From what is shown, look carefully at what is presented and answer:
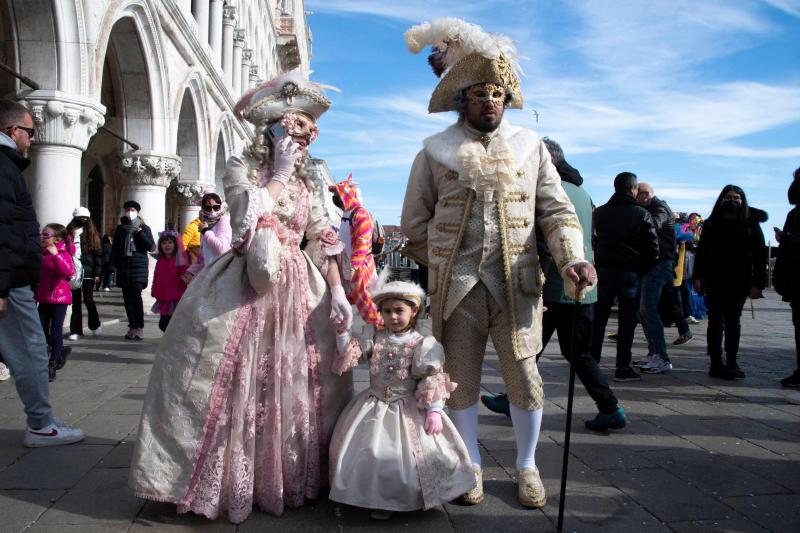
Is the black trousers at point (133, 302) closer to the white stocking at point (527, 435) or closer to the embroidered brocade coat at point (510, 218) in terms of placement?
the embroidered brocade coat at point (510, 218)

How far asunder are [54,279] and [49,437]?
98.8 inches

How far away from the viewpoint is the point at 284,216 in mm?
3014

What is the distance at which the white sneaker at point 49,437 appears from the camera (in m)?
3.75

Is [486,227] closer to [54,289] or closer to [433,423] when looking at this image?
[433,423]

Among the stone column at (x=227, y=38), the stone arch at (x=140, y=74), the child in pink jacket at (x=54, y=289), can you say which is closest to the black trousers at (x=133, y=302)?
the child in pink jacket at (x=54, y=289)

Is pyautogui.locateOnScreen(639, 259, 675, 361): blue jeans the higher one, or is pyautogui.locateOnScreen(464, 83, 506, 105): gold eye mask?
pyautogui.locateOnScreen(464, 83, 506, 105): gold eye mask

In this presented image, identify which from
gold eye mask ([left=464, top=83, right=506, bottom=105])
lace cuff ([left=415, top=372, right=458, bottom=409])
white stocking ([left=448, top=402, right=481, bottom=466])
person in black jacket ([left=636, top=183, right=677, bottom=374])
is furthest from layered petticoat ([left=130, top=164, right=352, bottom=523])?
person in black jacket ([left=636, top=183, right=677, bottom=374])

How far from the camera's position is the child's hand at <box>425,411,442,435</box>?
282cm

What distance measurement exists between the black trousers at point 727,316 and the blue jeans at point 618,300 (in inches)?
38.6

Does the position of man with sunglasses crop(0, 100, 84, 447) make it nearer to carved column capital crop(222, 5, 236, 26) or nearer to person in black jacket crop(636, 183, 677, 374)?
person in black jacket crop(636, 183, 677, 374)

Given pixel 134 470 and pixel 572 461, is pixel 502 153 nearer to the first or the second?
pixel 572 461

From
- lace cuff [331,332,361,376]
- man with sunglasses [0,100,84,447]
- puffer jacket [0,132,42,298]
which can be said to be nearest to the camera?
lace cuff [331,332,361,376]

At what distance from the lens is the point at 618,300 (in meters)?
5.64

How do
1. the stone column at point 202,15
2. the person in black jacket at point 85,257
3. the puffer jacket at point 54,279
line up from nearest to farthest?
the puffer jacket at point 54,279, the person in black jacket at point 85,257, the stone column at point 202,15
